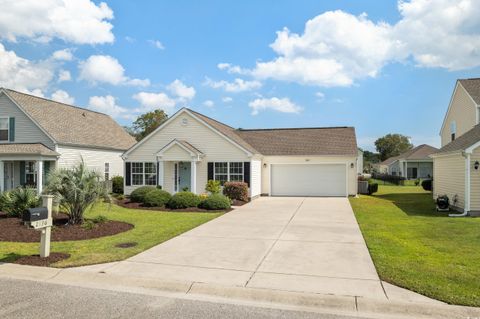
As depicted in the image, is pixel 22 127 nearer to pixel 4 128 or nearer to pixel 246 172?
pixel 4 128

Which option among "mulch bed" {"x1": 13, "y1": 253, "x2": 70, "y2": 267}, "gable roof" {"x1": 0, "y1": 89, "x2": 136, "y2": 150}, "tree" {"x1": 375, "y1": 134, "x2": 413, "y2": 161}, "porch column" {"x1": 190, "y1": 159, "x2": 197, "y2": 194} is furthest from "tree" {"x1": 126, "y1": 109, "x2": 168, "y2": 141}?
"tree" {"x1": 375, "y1": 134, "x2": 413, "y2": 161}

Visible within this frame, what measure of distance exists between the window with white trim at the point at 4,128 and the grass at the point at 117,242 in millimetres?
14757

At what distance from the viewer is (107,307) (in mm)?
4953

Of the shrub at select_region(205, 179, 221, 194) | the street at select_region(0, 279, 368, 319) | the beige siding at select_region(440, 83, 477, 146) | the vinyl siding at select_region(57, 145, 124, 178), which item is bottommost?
the street at select_region(0, 279, 368, 319)

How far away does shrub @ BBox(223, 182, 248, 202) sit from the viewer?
760 inches

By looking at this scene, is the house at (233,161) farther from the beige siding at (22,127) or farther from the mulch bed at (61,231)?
the mulch bed at (61,231)

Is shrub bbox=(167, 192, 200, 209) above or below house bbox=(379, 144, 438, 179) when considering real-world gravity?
below

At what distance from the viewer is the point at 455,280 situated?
585 centimetres

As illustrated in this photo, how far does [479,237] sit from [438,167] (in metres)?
12.0

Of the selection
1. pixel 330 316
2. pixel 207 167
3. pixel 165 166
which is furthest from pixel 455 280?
pixel 165 166

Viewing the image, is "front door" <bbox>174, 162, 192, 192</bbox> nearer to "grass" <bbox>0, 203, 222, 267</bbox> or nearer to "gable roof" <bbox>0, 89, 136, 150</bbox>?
"gable roof" <bbox>0, 89, 136, 150</bbox>

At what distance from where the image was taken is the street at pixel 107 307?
15.4 feet

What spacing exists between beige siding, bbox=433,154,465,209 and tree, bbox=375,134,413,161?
71600 mm

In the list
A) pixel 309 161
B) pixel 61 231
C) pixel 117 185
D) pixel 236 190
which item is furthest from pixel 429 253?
pixel 117 185
